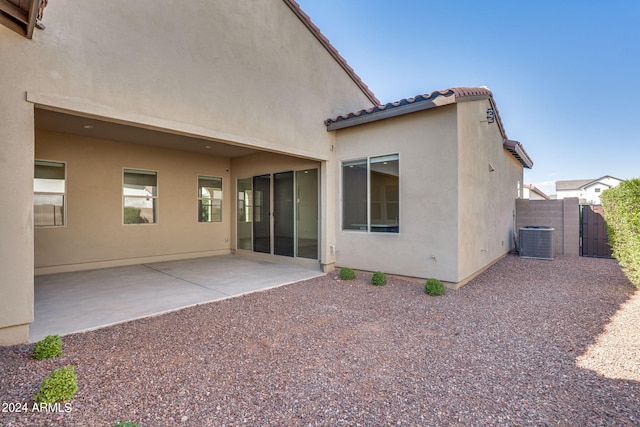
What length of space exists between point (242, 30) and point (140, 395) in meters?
6.14

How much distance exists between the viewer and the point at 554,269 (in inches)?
313

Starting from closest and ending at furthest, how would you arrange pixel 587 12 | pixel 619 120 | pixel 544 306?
1. pixel 544 306
2. pixel 587 12
3. pixel 619 120

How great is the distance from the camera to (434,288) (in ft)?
18.3

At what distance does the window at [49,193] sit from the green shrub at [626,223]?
12225 mm

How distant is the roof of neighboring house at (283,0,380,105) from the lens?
7055 mm

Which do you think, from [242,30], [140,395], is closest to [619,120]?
[242,30]

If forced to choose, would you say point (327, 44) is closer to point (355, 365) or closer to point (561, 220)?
point (355, 365)

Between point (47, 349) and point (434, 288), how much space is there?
18.6 feet

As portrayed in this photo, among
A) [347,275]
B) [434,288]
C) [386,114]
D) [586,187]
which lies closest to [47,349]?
[347,275]

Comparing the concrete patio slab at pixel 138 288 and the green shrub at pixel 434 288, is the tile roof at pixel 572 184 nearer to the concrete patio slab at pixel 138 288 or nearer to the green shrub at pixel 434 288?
the green shrub at pixel 434 288

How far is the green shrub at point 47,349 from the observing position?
3061 mm

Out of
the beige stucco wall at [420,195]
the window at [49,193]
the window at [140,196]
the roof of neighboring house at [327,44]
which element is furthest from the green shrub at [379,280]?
the window at [49,193]

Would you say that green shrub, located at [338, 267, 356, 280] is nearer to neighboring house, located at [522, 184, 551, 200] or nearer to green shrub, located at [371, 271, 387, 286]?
green shrub, located at [371, 271, 387, 286]

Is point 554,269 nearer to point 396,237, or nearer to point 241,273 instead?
point 396,237
